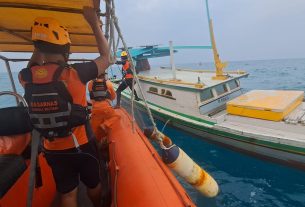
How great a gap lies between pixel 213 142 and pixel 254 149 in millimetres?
1599

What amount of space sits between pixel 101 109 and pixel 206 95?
5006 mm

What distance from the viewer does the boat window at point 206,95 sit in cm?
885

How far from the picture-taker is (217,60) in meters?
10.2

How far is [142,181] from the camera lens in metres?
2.30

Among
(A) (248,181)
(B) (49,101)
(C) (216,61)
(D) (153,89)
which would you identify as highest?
(C) (216,61)

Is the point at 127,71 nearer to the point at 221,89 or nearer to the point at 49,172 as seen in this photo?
the point at 221,89

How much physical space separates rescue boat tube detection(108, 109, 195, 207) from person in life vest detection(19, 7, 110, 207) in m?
0.46

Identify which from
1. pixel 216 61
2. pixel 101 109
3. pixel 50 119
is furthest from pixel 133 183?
pixel 216 61

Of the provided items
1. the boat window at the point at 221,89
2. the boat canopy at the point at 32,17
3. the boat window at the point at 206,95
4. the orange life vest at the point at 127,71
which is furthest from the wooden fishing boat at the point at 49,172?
the boat window at the point at 221,89

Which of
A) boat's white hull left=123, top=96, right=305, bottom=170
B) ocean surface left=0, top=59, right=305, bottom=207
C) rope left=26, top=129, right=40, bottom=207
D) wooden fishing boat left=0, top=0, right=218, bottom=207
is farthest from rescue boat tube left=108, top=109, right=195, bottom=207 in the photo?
boat's white hull left=123, top=96, right=305, bottom=170

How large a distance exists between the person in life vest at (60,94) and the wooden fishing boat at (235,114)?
471 centimetres

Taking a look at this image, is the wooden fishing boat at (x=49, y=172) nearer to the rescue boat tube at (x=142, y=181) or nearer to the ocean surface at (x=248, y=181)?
the rescue boat tube at (x=142, y=181)

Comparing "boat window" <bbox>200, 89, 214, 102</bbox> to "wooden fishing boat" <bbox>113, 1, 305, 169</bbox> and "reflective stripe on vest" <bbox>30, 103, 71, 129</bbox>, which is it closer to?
"wooden fishing boat" <bbox>113, 1, 305, 169</bbox>

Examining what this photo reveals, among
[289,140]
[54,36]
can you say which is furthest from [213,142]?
[54,36]
